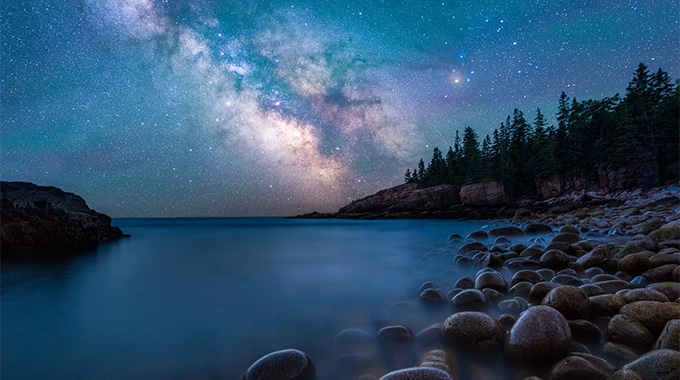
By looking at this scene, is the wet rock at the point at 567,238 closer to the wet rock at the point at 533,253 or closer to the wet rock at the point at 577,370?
the wet rock at the point at 533,253

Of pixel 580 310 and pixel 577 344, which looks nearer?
pixel 577 344

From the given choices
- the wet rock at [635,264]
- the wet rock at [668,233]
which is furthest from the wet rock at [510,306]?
the wet rock at [668,233]

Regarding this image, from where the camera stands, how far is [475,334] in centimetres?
348

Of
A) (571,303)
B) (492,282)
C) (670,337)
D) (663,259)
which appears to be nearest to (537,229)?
(663,259)

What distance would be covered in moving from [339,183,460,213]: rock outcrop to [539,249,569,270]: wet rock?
57974mm

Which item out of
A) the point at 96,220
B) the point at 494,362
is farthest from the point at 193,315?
the point at 96,220

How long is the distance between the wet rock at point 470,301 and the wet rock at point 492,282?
0.81m

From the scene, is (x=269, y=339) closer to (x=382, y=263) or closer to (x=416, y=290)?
(x=416, y=290)

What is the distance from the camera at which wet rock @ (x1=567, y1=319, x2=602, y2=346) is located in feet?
11.5

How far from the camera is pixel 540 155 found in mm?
52875

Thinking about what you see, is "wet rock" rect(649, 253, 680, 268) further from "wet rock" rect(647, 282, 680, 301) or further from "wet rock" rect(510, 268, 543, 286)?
"wet rock" rect(510, 268, 543, 286)

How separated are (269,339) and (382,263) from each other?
7.37m

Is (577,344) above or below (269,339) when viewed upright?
above

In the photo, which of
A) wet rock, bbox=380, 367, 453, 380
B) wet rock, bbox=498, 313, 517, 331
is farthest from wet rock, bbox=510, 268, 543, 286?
wet rock, bbox=380, 367, 453, 380
